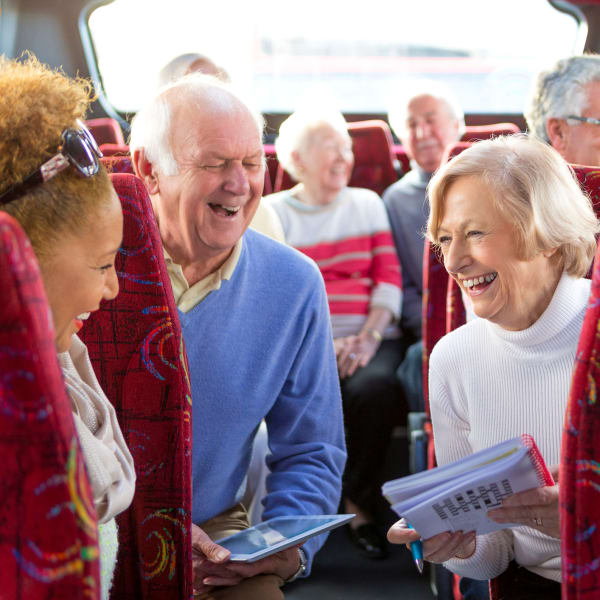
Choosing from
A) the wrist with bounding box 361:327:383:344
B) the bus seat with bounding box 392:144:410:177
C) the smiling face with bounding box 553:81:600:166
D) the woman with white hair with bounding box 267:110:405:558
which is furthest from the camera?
the bus seat with bounding box 392:144:410:177

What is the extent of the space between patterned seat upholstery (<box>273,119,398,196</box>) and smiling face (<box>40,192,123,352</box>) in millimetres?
2706

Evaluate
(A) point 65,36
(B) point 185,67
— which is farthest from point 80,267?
(A) point 65,36

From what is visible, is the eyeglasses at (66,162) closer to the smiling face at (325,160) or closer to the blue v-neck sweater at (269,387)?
the blue v-neck sweater at (269,387)

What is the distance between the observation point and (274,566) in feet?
4.74

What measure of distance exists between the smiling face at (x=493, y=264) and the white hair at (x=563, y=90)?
1228 millimetres

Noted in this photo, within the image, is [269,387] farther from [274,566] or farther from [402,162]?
[402,162]

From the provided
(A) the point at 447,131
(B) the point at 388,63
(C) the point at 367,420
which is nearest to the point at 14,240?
(C) the point at 367,420

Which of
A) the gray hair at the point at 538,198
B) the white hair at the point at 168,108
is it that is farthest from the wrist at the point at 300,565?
the white hair at the point at 168,108

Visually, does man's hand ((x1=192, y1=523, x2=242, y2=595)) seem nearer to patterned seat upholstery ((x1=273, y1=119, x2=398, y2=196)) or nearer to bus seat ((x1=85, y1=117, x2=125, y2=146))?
patterned seat upholstery ((x1=273, y1=119, x2=398, y2=196))

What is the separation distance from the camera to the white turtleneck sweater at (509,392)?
1370 mm

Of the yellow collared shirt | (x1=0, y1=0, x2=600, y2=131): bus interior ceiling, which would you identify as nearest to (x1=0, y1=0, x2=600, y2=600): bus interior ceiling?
(x1=0, y1=0, x2=600, y2=131): bus interior ceiling

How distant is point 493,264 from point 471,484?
0.50 m

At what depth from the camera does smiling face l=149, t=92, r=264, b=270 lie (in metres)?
1.59

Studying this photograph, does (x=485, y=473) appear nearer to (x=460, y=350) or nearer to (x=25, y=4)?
(x=460, y=350)
